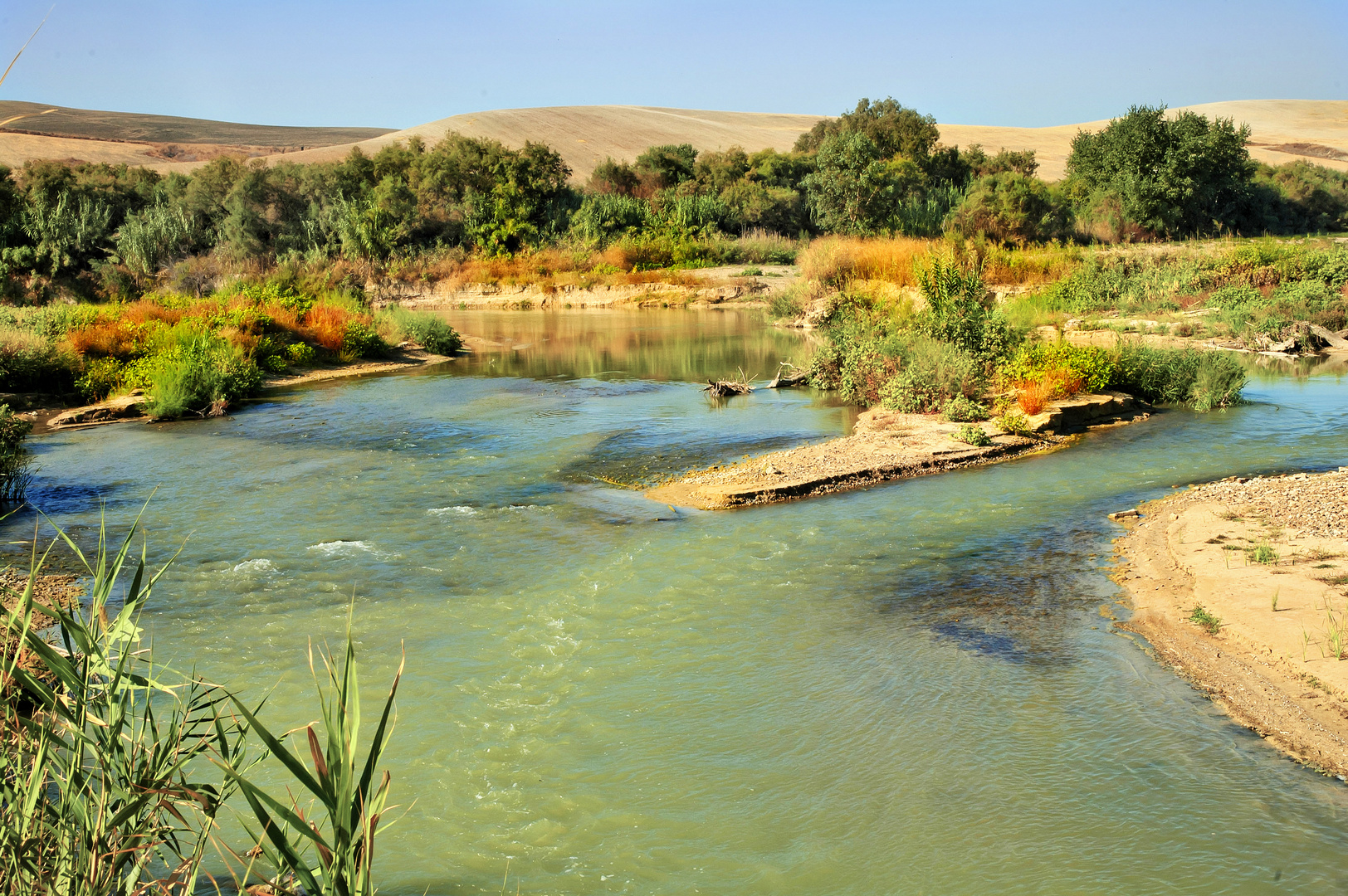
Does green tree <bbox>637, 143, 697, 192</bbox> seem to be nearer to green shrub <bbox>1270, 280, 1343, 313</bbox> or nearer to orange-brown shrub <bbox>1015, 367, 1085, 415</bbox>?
green shrub <bbox>1270, 280, 1343, 313</bbox>

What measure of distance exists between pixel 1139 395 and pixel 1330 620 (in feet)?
28.7

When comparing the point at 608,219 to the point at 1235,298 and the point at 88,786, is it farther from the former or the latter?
the point at 88,786

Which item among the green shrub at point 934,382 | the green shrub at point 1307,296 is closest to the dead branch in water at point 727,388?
the green shrub at point 934,382

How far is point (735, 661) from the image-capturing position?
5.91 metres

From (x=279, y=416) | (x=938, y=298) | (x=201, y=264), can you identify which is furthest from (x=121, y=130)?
(x=938, y=298)

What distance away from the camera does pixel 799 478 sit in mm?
9648

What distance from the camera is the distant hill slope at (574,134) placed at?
71375 mm

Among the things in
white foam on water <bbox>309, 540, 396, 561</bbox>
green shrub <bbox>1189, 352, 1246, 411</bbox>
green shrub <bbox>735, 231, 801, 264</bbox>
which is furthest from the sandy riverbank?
green shrub <bbox>735, 231, 801, 264</bbox>

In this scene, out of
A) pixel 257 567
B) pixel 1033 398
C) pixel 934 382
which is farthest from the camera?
pixel 934 382

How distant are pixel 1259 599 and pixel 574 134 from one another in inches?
3371

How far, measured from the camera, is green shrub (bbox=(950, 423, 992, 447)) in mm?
A: 10844

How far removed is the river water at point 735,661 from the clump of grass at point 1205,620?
1.66 ft

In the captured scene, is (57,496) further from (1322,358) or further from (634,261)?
(634,261)

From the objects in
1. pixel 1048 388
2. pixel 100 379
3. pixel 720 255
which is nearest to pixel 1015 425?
pixel 1048 388
